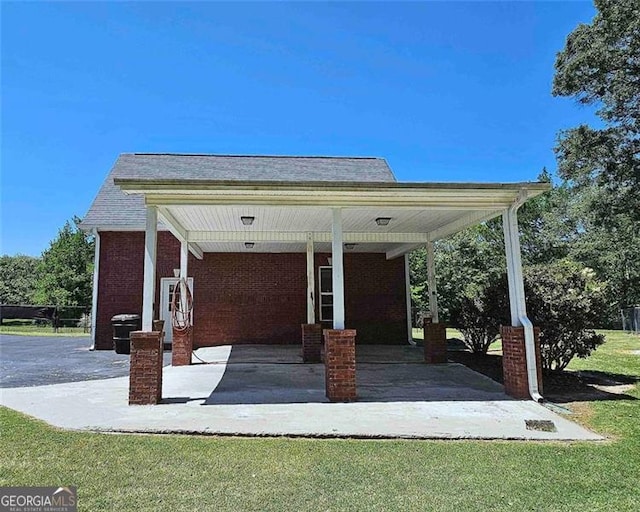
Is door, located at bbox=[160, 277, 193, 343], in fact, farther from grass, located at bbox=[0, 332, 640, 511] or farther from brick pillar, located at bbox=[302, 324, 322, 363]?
grass, located at bbox=[0, 332, 640, 511]

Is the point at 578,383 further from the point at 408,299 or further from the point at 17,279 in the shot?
the point at 17,279

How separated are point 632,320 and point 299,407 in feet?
67.9

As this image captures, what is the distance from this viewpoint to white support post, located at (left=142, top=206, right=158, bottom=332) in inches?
253

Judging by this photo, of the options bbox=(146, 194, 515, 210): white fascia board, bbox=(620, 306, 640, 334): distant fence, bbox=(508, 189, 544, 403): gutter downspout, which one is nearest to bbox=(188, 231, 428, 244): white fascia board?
bbox=(146, 194, 515, 210): white fascia board

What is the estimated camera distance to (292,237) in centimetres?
1064

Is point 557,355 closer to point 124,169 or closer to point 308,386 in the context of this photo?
point 308,386

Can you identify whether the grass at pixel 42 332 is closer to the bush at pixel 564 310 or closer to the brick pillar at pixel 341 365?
the brick pillar at pixel 341 365

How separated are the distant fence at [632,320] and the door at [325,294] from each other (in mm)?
14791

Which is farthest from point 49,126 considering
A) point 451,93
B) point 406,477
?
point 406,477

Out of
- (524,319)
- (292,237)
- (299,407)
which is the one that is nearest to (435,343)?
(524,319)

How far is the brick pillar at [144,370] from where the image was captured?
6.22 metres

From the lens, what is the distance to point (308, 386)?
299 inches

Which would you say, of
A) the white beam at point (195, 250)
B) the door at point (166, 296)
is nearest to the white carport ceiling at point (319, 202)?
the white beam at point (195, 250)

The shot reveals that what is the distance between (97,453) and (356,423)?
2848 millimetres
